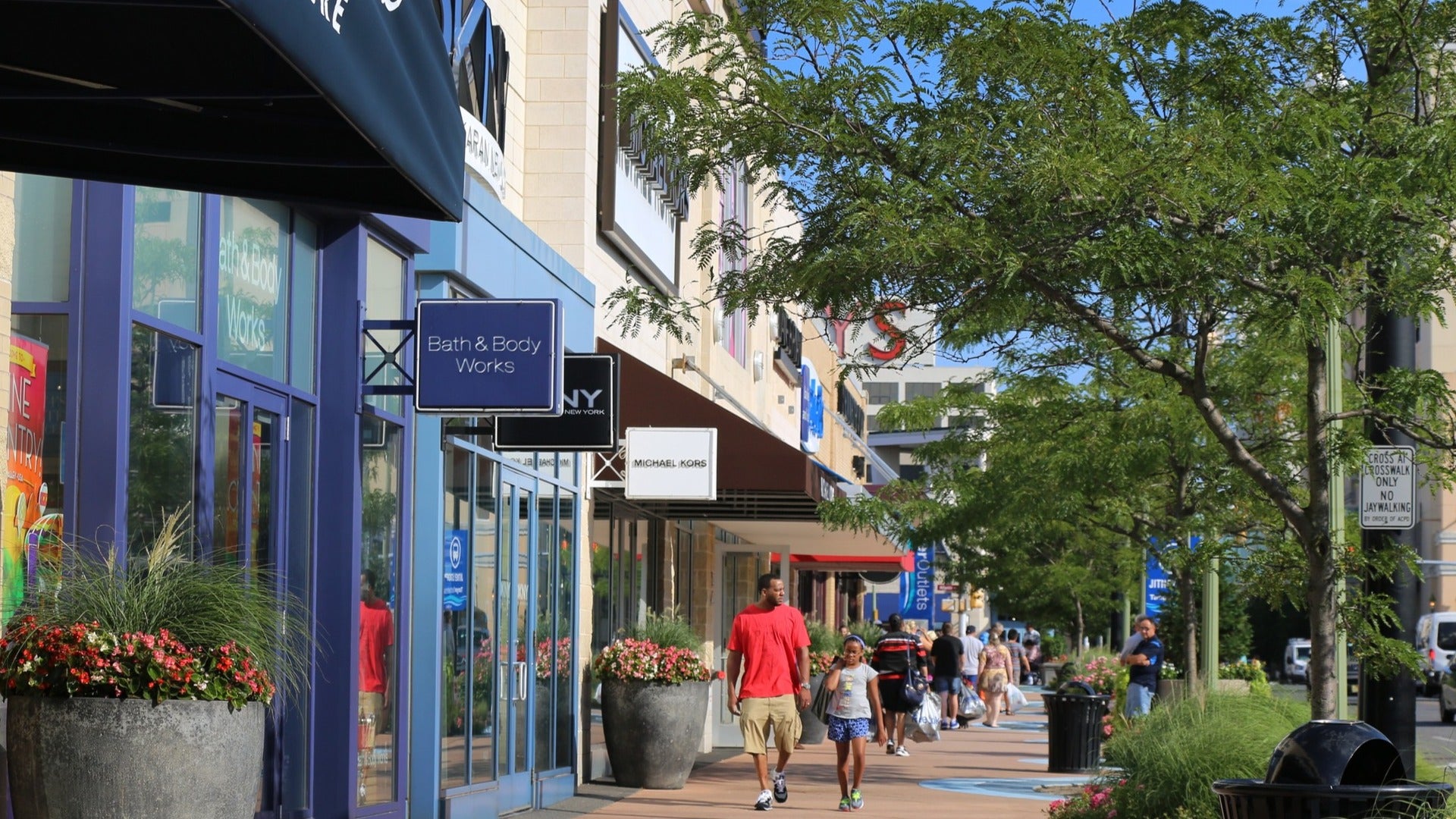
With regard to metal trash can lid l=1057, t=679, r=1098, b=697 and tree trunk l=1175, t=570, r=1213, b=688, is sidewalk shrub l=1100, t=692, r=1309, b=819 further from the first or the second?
tree trunk l=1175, t=570, r=1213, b=688

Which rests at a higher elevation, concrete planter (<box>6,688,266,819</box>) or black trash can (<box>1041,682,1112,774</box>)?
concrete planter (<box>6,688,266,819</box>)

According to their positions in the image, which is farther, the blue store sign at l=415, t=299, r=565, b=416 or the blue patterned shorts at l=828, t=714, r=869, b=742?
the blue patterned shorts at l=828, t=714, r=869, b=742

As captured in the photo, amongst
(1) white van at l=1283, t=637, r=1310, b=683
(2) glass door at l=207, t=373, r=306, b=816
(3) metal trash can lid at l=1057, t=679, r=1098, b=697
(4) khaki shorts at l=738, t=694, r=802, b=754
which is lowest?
(1) white van at l=1283, t=637, r=1310, b=683

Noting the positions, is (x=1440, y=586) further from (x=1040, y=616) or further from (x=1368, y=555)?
(x=1368, y=555)

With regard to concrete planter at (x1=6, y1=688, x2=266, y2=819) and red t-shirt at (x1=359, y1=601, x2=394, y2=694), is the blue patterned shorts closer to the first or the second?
red t-shirt at (x1=359, y1=601, x2=394, y2=694)

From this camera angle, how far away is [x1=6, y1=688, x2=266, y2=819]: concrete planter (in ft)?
21.2

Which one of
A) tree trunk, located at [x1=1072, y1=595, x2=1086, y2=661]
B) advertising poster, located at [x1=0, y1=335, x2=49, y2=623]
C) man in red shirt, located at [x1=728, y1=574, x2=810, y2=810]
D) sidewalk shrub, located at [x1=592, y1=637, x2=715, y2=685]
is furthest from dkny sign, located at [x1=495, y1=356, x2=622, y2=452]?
tree trunk, located at [x1=1072, y1=595, x2=1086, y2=661]

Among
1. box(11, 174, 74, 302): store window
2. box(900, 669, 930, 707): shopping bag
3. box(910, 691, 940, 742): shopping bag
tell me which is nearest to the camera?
box(11, 174, 74, 302): store window

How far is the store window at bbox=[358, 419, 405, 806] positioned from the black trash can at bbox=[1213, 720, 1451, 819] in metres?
5.62

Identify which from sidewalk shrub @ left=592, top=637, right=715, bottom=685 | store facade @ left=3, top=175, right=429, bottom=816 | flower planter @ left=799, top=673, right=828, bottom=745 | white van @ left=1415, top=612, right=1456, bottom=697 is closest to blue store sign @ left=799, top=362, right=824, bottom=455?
flower planter @ left=799, top=673, right=828, bottom=745

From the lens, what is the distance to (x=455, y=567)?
12.9 m

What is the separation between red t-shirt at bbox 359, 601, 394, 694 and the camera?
11109 millimetres

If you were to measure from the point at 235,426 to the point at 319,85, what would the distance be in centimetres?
641

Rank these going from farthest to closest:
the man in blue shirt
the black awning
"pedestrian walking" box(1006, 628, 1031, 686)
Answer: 1. "pedestrian walking" box(1006, 628, 1031, 686)
2. the man in blue shirt
3. the black awning
